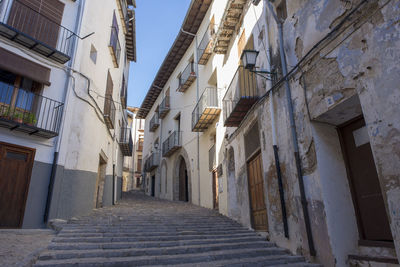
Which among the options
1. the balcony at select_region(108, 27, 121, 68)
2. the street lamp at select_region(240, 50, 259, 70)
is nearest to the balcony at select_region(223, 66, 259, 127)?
the street lamp at select_region(240, 50, 259, 70)

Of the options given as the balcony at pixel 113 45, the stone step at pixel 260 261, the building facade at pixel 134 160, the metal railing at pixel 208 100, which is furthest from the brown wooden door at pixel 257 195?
the building facade at pixel 134 160

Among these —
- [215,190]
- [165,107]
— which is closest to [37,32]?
[215,190]

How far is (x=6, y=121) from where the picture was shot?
6.41 meters

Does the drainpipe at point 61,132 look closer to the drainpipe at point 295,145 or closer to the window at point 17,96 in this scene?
the window at point 17,96

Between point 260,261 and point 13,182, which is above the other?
point 13,182

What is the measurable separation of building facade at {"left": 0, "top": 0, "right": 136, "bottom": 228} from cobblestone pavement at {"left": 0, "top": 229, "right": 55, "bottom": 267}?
0.69m

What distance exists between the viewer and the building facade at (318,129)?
368 centimetres

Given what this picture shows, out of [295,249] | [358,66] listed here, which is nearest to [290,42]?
[358,66]

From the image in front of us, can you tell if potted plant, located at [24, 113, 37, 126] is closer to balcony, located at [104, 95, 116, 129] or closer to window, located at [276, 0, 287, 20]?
balcony, located at [104, 95, 116, 129]

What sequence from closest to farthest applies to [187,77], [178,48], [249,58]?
[249,58] < [187,77] < [178,48]

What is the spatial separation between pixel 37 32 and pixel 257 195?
7.65 meters

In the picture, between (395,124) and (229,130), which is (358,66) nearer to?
(395,124)

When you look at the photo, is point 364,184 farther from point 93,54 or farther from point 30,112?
point 93,54

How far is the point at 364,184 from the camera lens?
443cm
